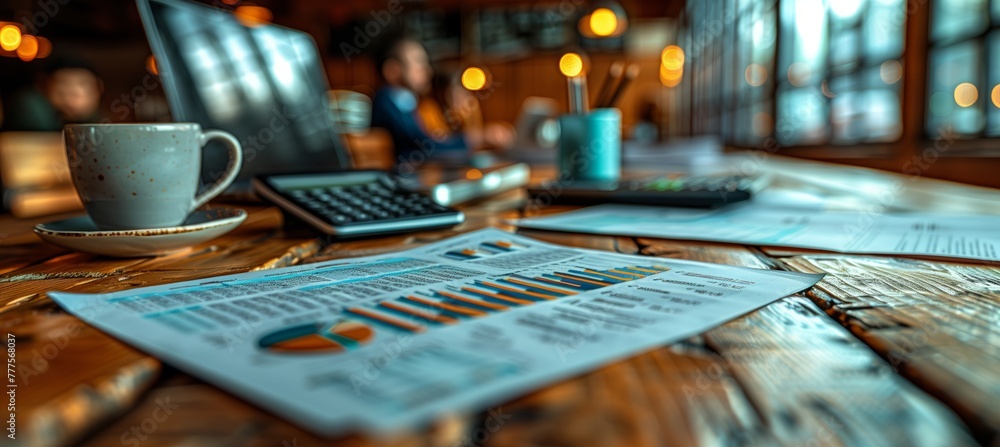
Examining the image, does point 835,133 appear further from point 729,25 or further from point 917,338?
point 729,25

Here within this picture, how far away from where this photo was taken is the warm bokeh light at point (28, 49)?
5.38m

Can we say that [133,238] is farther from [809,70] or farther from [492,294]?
[809,70]

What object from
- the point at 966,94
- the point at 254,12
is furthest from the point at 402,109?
the point at 254,12

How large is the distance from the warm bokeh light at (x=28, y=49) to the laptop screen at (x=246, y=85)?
5780 millimetres

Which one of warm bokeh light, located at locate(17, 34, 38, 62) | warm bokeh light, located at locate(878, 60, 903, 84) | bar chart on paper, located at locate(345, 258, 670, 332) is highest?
warm bokeh light, located at locate(17, 34, 38, 62)

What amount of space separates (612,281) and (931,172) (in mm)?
1347

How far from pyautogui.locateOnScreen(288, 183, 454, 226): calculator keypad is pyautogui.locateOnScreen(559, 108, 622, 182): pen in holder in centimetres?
45

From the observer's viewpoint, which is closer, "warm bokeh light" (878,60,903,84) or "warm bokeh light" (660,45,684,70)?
"warm bokeh light" (878,60,903,84)

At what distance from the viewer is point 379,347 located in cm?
26

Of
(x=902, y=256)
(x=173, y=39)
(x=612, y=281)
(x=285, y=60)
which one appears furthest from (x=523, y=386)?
(x=285, y=60)

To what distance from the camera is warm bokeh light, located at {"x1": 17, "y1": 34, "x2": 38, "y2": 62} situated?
5.38 m

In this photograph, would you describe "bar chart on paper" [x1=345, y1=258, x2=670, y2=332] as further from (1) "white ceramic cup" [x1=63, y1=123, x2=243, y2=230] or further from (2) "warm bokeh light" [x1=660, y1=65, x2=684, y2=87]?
(2) "warm bokeh light" [x1=660, y1=65, x2=684, y2=87]

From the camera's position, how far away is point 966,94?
1.46 meters

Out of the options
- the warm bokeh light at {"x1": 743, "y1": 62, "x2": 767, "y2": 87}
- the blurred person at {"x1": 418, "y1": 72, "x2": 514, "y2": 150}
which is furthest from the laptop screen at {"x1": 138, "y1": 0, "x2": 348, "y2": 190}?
the blurred person at {"x1": 418, "y1": 72, "x2": 514, "y2": 150}
